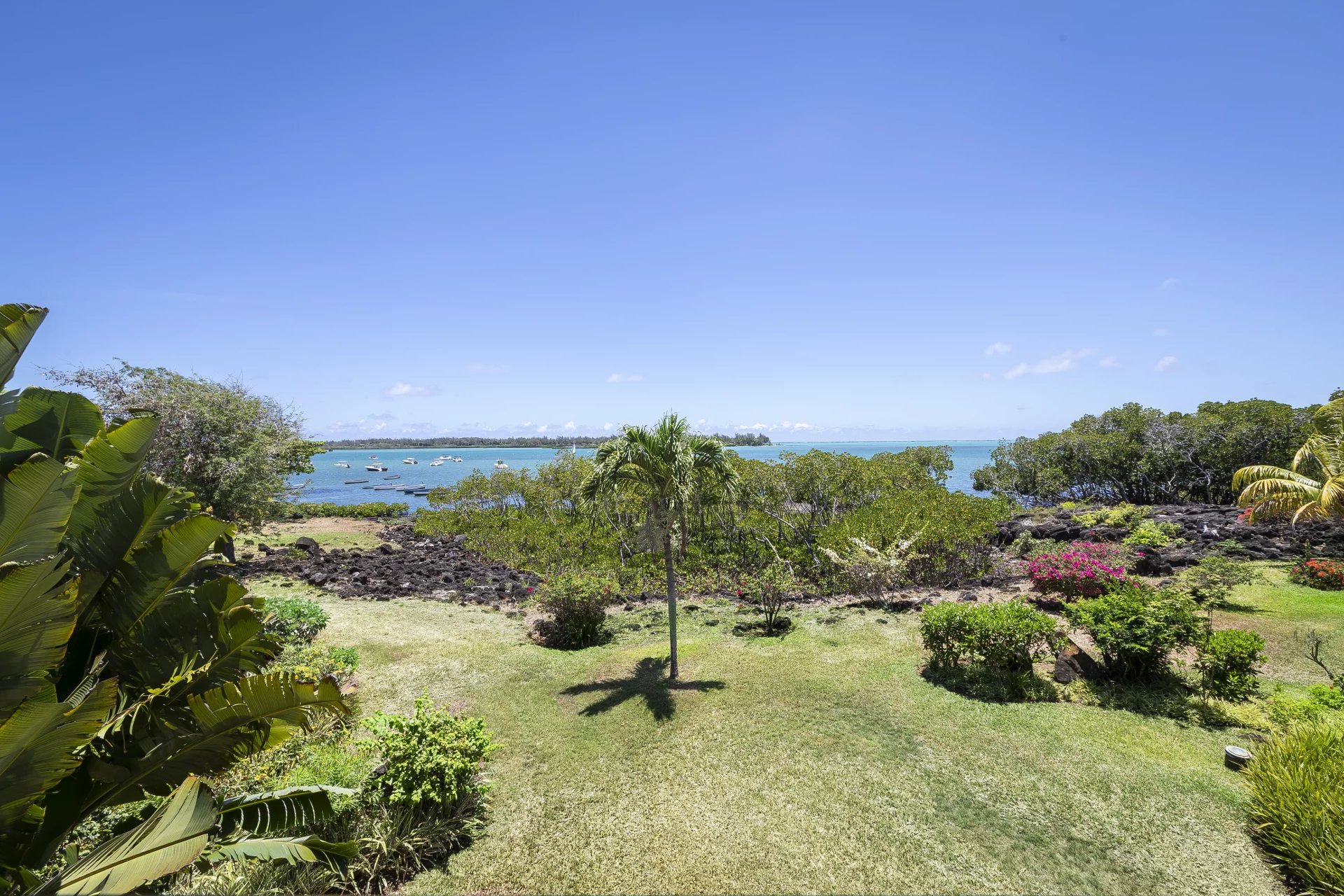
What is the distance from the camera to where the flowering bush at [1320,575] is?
1490 cm

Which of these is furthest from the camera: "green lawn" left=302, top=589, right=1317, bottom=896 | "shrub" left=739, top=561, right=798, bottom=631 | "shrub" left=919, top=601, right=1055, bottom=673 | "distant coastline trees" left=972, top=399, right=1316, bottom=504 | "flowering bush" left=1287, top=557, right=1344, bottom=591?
"distant coastline trees" left=972, top=399, right=1316, bottom=504

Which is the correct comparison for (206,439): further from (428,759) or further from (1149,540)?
(1149,540)

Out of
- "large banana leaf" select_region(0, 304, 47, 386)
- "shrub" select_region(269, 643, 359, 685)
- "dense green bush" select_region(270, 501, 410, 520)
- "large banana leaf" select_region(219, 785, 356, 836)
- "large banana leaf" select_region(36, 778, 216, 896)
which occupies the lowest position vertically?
"dense green bush" select_region(270, 501, 410, 520)

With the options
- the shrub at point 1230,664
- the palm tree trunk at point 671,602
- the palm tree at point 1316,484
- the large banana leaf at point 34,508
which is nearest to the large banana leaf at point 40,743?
the large banana leaf at point 34,508

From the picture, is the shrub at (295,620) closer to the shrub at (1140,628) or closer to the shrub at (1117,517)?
the shrub at (1140,628)

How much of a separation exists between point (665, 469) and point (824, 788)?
18.0 ft

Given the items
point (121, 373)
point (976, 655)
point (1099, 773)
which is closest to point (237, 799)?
point (1099, 773)

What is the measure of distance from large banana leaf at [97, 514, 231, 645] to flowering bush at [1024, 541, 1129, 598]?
52.8 feet

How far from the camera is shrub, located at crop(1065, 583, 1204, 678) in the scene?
350 inches

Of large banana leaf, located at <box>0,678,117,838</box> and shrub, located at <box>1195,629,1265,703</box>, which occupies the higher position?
large banana leaf, located at <box>0,678,117,838</box>

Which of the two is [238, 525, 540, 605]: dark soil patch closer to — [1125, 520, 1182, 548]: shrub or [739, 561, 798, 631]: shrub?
[739, 561, 798, 631]: shrub

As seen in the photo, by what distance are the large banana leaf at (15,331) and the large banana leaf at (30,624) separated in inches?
48.8

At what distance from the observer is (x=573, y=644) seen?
13.4 meters

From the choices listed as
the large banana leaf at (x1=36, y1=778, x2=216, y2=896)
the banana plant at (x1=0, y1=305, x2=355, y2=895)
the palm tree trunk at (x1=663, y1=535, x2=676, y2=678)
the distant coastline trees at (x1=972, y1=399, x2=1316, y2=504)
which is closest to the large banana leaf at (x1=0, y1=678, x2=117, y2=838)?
the banana plant at (x1=0, y1=305, x2=355, y2=895)
